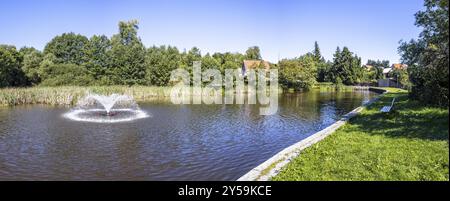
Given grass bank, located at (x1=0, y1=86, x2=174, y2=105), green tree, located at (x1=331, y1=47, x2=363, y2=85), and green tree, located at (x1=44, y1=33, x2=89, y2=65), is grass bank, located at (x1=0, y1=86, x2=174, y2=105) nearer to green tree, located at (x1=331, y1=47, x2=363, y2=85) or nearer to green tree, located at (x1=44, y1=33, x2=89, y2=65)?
green tree, located at (x1=44, y1=33, x2=89, y2=65)

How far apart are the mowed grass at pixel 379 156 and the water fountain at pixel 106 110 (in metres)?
14.8

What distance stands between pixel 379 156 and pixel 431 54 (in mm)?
6817

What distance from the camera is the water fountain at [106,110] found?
2320 cm

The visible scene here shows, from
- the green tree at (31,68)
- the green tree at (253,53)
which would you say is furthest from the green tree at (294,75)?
the green tree at (253,53)

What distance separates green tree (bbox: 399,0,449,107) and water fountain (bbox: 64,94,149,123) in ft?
57.7

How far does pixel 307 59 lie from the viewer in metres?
70.3

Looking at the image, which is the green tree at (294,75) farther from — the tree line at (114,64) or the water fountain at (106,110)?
the water fountain at (106,110)

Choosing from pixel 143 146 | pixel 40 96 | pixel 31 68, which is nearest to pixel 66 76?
pixel 31 68

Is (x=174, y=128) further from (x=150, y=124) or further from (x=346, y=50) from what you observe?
(x=346, y=50)

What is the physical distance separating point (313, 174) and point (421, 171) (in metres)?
2.68

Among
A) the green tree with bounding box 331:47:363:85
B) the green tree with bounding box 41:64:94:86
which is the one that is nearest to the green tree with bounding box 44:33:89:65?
the green tree with bounding box 41:64:94:86

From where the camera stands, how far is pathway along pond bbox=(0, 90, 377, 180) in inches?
446

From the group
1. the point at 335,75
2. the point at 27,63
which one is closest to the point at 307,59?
the point at 335,75

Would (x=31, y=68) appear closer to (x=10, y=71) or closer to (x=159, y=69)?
(x=10, y=71)
